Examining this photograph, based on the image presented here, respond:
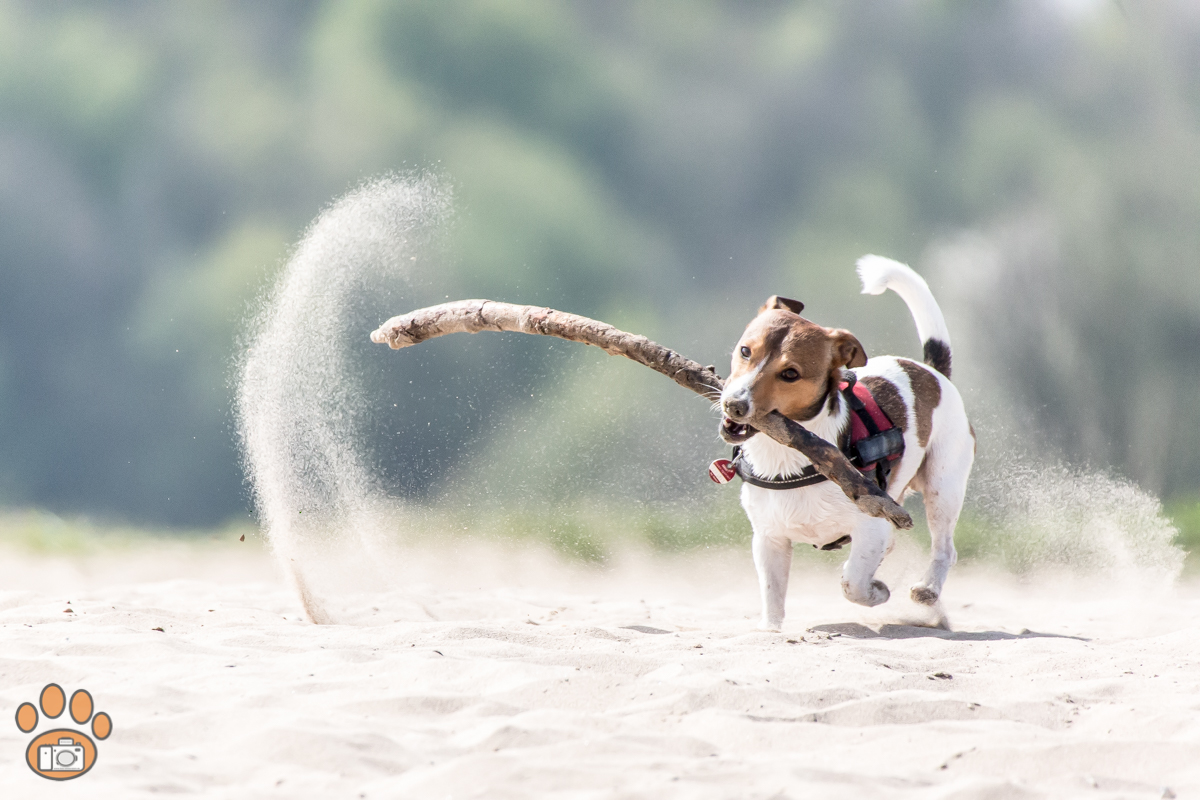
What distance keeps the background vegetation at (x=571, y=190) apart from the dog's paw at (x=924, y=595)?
406cm

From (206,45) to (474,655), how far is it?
7660 millimetres

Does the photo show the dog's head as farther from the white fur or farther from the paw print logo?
the paw print logo

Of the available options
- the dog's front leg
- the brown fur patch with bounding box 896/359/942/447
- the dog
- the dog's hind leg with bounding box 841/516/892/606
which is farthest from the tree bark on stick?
the brown fur patch with bounding box 896/359/942/447

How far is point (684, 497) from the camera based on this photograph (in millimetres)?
7375

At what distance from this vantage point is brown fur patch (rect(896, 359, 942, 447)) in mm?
3916

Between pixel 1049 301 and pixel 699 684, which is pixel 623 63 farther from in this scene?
pixel 699 684

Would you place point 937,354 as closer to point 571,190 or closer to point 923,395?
point 923,395

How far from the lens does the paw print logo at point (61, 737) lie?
191 cm

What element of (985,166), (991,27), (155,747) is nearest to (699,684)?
(155,747)

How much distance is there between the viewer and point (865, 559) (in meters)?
3.48

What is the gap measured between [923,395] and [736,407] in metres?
1.30

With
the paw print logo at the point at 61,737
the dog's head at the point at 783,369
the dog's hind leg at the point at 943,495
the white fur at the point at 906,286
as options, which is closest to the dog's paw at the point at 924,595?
the dog's hind leg at the point at 943,495

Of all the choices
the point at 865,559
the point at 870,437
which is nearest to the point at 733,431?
the point at 870,437

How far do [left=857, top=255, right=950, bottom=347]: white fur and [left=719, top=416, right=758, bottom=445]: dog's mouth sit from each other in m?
1.16
